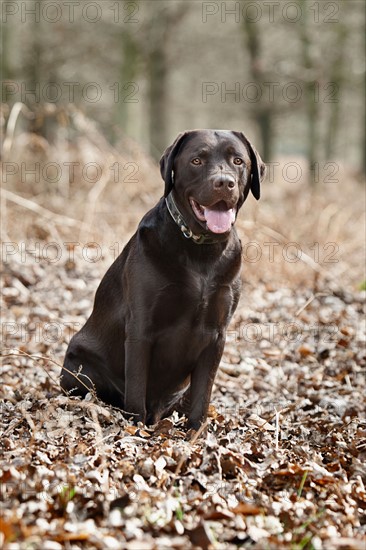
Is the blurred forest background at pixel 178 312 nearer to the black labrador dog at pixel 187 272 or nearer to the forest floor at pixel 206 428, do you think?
the forest floor at pixel 206 428

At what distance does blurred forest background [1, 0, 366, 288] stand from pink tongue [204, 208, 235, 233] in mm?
4609

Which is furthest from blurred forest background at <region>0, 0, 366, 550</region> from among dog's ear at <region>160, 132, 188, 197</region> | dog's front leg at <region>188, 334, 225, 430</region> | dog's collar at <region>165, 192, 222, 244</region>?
dog's ear at <region>160, 132, 188, 197</region>

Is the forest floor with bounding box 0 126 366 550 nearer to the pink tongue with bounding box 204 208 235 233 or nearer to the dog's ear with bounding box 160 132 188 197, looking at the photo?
the pink tongue with bounding box 204 208 235 233

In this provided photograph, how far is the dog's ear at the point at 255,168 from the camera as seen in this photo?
4008mm

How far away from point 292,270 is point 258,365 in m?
2.46

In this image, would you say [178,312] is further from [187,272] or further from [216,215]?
[216,215]

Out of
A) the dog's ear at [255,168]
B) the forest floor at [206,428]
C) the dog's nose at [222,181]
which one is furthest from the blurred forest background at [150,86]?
the dog's nose at [222,181]

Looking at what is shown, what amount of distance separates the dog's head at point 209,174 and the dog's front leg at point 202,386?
707 millimetres

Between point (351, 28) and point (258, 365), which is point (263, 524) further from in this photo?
point (351, 28)

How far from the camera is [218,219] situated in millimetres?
3756

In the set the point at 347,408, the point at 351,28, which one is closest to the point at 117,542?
the point at 347,408

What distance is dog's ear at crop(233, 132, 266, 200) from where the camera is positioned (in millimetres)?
4008

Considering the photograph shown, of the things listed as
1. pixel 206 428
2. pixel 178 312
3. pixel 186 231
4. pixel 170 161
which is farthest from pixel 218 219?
pixel 206 428

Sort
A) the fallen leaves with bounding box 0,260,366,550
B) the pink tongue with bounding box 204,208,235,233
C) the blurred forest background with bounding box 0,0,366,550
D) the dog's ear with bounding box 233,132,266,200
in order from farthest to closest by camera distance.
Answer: the dog's ear with bounding box 233,132,266,200, the pink tongue with bounding box 204,208,235,233, the blurred forest background with bounding box 0,0,366,550, the fallen leaves with bounding box 0,260,366,550
